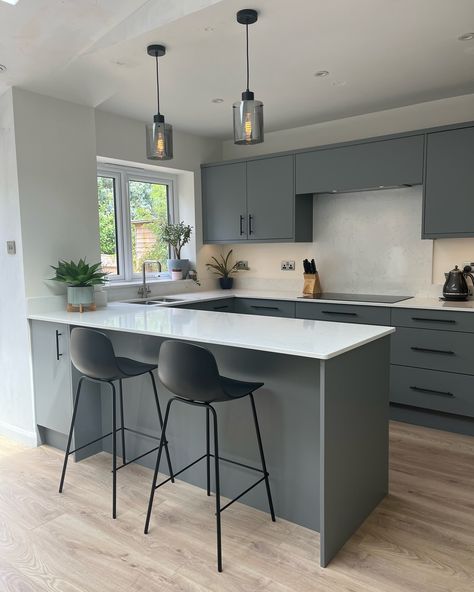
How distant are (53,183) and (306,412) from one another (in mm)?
2381

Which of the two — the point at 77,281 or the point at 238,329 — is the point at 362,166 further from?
the point at 77,281

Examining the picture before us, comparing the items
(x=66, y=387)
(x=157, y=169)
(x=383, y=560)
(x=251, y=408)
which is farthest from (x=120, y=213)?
(x=383, y=560)

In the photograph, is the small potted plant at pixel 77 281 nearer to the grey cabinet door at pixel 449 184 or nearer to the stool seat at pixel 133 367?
the stool seat at pixel 133 367

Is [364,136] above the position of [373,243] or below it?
above

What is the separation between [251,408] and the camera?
2424 mm

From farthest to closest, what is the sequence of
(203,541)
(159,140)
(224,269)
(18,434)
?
(224,269) < (18,434) < (159,140) < (203,541)

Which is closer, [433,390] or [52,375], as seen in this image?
[52,375]

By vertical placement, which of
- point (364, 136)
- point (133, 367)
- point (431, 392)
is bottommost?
point (431, 392)

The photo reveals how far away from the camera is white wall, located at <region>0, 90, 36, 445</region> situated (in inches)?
124

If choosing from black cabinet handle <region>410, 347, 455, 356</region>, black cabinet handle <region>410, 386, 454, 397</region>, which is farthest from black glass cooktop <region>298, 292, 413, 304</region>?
black cabinet handle <region>410, 386, 454, 397</region>

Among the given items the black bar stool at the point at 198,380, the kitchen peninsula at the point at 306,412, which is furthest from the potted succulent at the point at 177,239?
the black bar stool at the point at 198,380

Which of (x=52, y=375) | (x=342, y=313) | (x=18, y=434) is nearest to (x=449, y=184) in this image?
(x=342, y=313)

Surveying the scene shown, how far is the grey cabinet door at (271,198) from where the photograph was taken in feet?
14.4

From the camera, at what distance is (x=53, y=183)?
3330 mm
